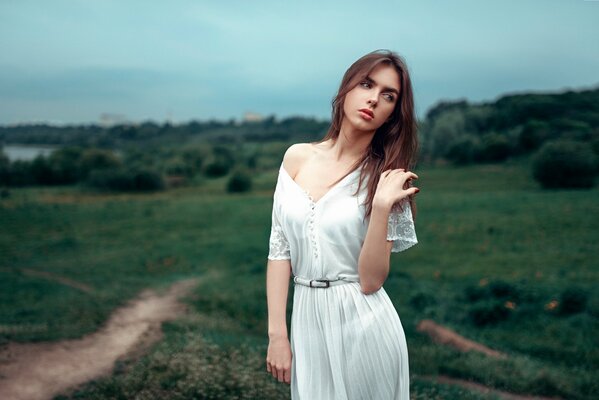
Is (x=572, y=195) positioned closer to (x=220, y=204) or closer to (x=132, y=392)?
(x=220, y=204)

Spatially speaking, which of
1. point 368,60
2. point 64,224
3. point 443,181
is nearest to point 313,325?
point 368,60

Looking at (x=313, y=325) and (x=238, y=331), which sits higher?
(x=313, y=325)

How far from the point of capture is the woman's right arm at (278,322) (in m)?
2.28

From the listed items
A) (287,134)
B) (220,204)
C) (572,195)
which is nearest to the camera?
(572,195)

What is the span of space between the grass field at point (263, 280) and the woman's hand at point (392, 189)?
3217 mm

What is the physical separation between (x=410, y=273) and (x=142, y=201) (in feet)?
81.2

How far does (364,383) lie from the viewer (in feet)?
7.48

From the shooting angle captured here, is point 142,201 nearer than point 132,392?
No

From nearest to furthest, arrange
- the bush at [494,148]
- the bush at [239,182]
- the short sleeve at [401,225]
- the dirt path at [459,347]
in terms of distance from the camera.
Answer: the short sleeve at [401,225]
the dirt path at [459,347]
the bush at [494,148]
the bush at [239,182]

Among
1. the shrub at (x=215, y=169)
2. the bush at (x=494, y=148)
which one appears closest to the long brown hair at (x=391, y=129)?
the bush at (x=494, y=148)

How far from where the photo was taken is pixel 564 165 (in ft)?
78.8

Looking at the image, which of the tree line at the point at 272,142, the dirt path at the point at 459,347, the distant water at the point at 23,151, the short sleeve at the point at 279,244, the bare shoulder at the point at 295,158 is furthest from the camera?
the distant water at the point at 23,151

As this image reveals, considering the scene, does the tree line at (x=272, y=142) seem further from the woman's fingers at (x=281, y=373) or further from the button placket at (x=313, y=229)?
the woman's fingers at (x=281, y=373)

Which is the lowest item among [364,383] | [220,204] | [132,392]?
[220,204]
